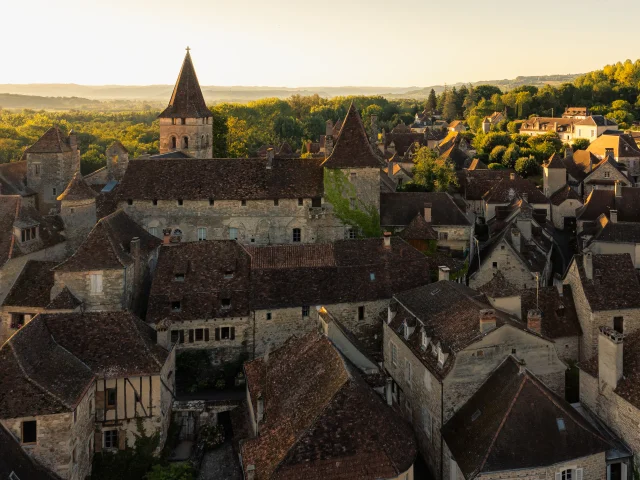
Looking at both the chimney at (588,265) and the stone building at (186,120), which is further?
the stone building at (186,120)

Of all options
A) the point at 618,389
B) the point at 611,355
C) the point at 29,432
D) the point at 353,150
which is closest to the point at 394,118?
the point at 353,150

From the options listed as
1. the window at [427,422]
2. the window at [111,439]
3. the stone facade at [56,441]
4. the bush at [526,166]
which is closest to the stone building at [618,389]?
the window at [427,422]

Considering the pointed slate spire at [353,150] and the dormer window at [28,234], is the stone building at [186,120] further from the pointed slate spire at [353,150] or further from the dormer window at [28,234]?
the dormer window at [28,234]

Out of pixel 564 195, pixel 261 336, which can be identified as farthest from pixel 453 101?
pixel 261 336

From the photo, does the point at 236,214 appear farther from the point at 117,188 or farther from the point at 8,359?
the point at 8,359

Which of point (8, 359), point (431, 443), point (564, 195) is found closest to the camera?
point (8, 359)

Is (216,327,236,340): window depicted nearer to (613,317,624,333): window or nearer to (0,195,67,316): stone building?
(0,195,67,316): stone building
